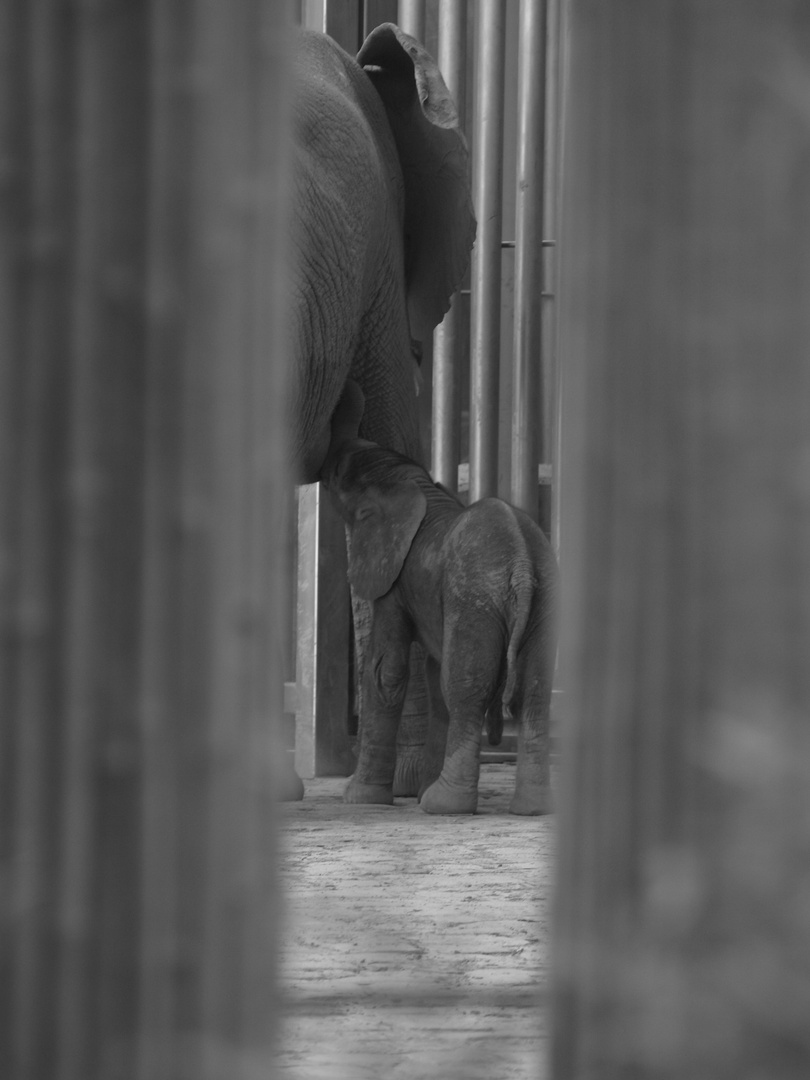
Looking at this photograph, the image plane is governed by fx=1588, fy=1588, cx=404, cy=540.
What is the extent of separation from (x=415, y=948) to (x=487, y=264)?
2.14 metres

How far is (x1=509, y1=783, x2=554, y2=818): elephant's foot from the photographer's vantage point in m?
2.59

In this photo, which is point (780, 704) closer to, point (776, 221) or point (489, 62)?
point (776, 221)

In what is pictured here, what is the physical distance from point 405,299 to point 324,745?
92cm

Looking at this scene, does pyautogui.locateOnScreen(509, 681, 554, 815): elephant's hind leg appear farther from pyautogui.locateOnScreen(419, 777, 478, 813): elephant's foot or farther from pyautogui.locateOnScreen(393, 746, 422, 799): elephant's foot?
pyautogui.locateOnScreen(393, 746, 422, 799): elephant's foot

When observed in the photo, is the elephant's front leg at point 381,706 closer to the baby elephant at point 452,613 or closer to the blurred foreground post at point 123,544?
the baby elephant at point 452,613

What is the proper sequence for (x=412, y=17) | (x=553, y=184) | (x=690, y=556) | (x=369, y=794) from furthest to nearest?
(x=553, y=184) < (x=412, y=17) < (x=369, y=794) < (x=690, y=556)

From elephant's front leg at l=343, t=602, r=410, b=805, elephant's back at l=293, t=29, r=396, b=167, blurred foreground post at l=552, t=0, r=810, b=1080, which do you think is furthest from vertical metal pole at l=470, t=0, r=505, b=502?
blurred foreground post at l=552, t=0, r=810, b=1080

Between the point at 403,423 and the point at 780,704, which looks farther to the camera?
the point at 403,423

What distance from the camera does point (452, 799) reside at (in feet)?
8.50

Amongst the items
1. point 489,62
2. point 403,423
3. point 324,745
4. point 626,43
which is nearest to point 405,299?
point 403,423

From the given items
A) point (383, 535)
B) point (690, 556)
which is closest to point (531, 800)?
point (383, 535)

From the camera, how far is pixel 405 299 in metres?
3.21

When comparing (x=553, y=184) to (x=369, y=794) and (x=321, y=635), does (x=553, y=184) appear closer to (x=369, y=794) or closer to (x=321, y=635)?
(x=321, y=635)

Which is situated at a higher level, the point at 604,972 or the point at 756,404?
the point at 756,404
